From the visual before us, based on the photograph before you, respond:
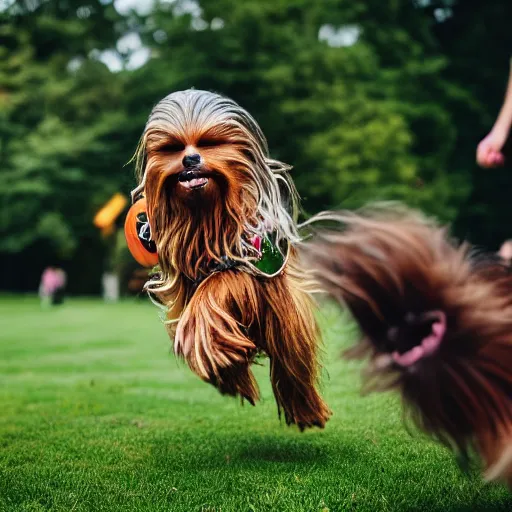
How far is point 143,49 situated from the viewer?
3228cm

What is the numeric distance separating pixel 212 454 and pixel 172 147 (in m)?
1.85

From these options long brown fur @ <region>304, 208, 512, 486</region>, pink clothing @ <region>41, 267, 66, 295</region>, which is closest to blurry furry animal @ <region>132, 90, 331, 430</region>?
long brown fur @ <region>304, 208, 512, 486</region>

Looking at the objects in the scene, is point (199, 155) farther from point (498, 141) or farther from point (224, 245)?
point (498, 141)

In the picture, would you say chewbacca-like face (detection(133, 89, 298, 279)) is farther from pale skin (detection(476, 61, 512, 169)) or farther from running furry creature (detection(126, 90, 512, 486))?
pale skin (detection(476, 61, 512, 169))

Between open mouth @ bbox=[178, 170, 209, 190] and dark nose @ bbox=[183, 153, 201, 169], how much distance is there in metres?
0.03

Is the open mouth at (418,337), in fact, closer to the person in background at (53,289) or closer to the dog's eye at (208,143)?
the dog's eye at (208,143)

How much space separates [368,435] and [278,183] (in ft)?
5.60

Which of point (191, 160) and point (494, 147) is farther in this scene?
point (191, 160)

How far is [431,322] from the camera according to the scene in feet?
8.27

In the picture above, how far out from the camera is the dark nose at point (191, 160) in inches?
144

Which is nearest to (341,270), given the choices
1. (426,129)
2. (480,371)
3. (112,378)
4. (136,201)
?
(480,371)

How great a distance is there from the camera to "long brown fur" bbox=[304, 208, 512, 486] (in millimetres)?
2484

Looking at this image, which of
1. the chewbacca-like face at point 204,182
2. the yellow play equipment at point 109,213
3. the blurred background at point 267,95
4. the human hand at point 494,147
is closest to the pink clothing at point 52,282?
the blurred background at point 267,95

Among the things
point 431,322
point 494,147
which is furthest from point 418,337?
point 494,147
